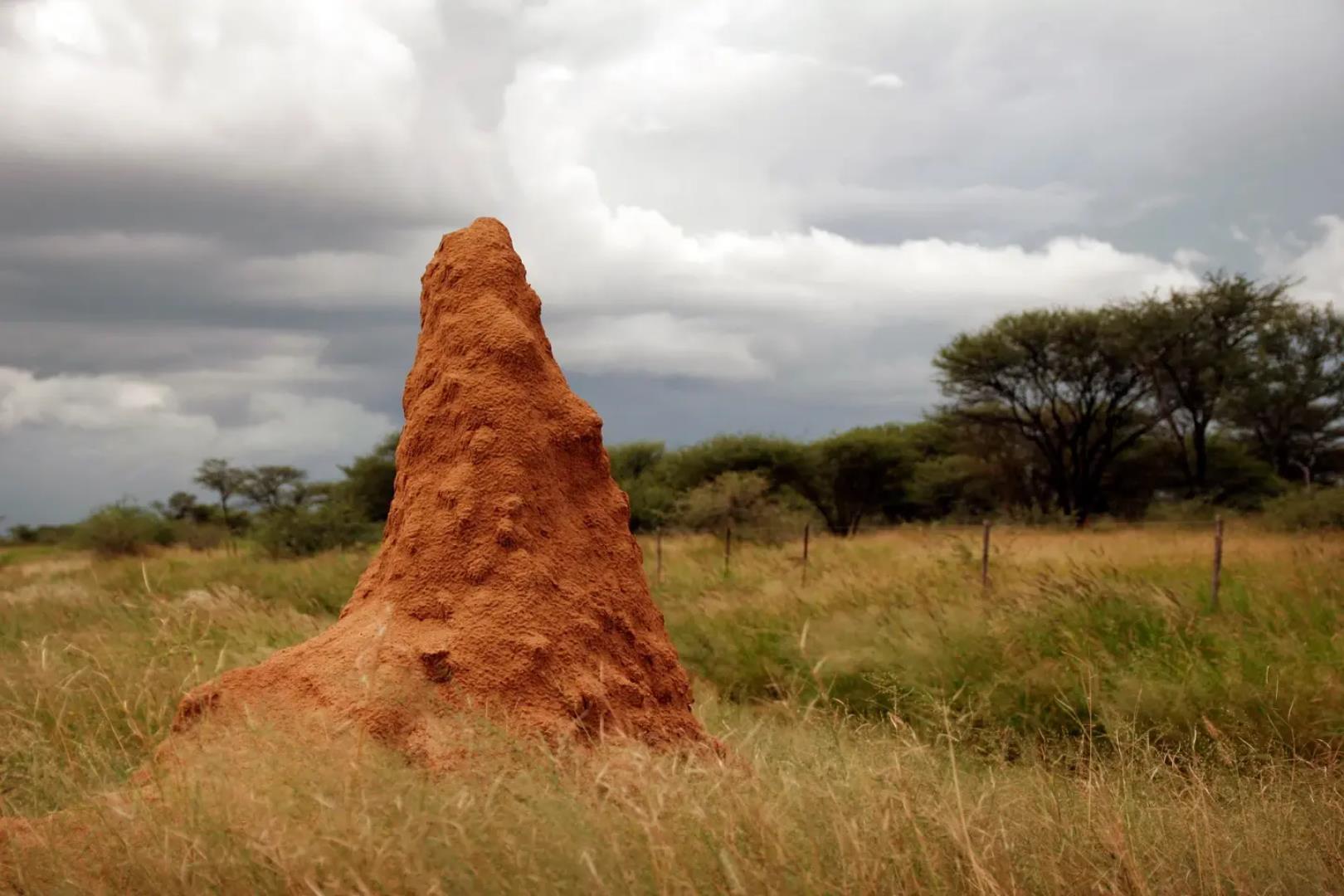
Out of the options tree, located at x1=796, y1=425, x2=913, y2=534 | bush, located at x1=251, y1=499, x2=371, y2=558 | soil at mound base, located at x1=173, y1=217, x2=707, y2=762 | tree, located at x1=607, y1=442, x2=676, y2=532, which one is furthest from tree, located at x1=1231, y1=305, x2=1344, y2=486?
soil at mound base, located at x1=173, y1=217, x2=707, y2=762

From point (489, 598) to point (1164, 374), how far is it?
106 ft

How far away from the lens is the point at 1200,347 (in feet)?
105

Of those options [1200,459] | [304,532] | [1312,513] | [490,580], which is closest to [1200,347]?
[1200,459]

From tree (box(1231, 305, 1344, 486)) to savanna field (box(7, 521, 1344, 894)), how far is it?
2764 cm

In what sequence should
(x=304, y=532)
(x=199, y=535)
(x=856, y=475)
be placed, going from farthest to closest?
1. (x=856, y=475)
2. (x=199, y=535)
3. (x=304, y=532)

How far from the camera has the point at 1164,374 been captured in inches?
1280

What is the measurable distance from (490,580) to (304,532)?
21.1 m

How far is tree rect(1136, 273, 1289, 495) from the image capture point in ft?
104

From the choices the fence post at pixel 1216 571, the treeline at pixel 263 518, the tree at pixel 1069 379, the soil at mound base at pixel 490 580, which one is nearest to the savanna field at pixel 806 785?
the soil at mound base at pixel 490 580

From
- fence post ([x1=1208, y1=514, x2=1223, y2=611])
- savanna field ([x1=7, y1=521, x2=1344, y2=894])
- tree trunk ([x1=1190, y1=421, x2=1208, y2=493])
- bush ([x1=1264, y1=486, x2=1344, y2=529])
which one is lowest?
savanna field ([x1=7, y1=521, x2=1344, y2=894])

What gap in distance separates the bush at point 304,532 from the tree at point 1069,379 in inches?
741

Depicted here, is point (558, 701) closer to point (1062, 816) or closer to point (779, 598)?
point (1062, 816)

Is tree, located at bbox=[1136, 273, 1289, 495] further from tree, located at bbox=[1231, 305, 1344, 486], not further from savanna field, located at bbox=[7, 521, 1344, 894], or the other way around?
savanna field, located at bbox=[7, 521, 1344, 894]

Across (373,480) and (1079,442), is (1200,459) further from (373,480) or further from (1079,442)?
(373,480)
